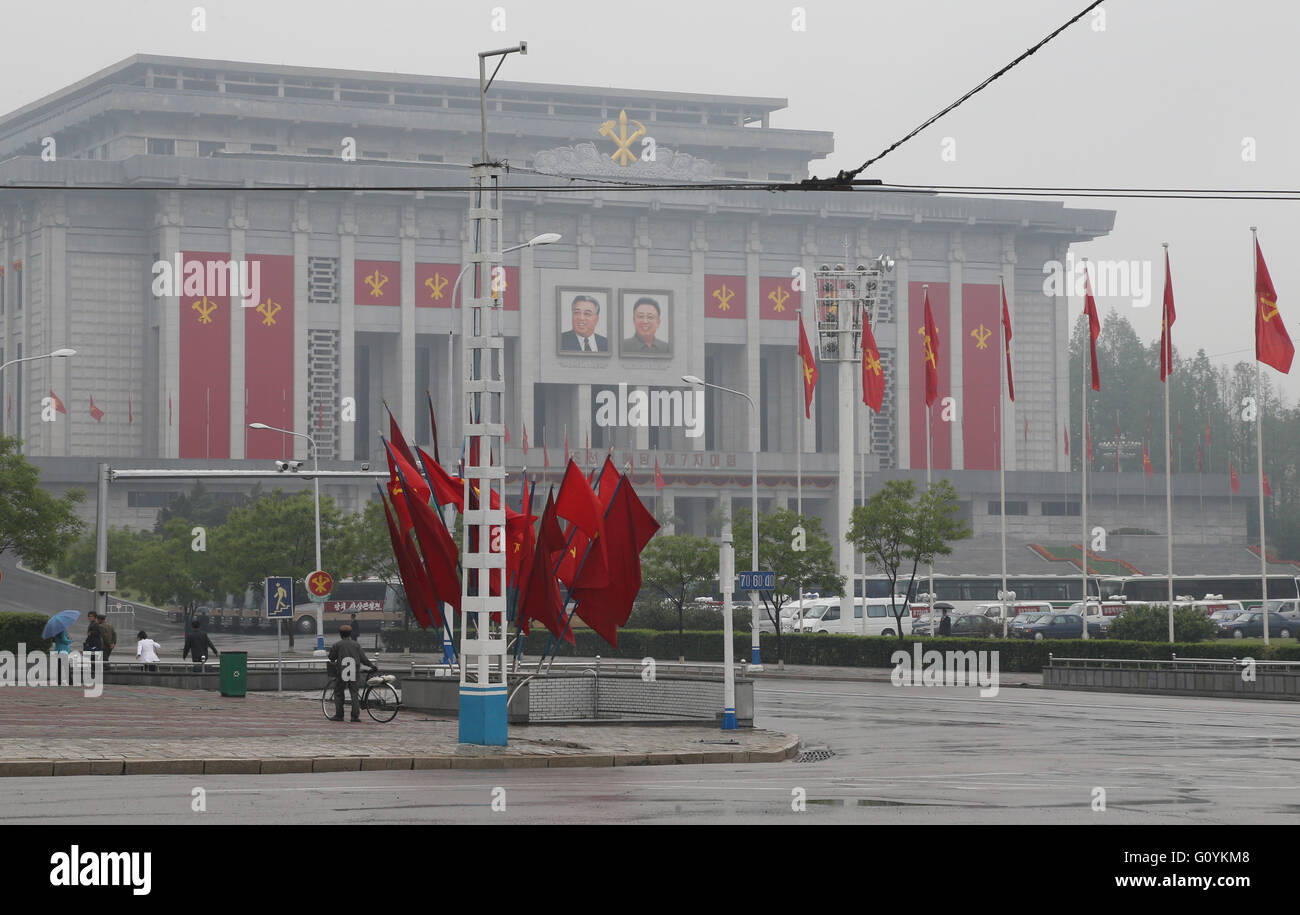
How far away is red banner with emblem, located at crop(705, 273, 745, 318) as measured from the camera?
11956cm

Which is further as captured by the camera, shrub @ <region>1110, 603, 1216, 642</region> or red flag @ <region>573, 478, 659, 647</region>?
shrub @ <region>1110, 603, 1216, 642</region>

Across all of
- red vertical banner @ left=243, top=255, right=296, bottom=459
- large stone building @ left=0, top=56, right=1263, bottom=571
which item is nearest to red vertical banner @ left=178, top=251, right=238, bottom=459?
large stone building @ left=0, top=56, right=1263, bottom=571

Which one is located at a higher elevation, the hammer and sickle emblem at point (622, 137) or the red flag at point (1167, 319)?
the hammer and sickle emblem at point (622, 137)

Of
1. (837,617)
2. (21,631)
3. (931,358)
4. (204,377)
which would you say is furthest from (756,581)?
(204,377)

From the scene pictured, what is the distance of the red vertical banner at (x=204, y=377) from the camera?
351 ft

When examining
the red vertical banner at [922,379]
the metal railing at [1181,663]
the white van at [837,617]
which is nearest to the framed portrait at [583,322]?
the red vertical banner at [922,379]

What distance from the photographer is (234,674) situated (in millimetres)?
35562

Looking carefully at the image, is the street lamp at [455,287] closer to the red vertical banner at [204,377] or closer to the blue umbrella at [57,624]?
the blue umbrella at [57,624]

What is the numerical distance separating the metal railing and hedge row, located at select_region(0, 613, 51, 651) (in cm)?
2433

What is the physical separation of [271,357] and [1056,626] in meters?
58.1

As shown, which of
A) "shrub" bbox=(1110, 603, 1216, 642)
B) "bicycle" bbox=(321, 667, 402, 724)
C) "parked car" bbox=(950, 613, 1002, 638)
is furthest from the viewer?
"parked car" bbox=(950, 613, 1002, 638)

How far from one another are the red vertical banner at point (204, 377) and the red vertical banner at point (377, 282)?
909 centimetres

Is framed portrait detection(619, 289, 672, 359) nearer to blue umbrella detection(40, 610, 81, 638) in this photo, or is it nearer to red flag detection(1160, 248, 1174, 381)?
red flag detection(1160, 248, 1174, 381)
